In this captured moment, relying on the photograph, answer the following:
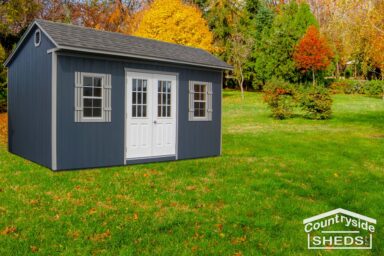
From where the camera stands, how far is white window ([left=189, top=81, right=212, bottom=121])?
1281 cm

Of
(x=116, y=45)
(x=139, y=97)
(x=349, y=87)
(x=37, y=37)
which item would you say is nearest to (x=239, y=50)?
(x=349, y=87)

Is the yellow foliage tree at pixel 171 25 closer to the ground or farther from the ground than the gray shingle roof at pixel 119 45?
farther from the ground

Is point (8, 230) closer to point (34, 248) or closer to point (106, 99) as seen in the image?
point (34, 248)

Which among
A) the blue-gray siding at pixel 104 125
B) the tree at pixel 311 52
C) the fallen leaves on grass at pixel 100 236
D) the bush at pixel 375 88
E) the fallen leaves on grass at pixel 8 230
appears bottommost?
the fallen leaves on grass at pixel 100 236

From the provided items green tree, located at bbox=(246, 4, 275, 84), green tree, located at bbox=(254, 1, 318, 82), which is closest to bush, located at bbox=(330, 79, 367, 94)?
green tree, located at bbox=(254, 1, 318, 82)

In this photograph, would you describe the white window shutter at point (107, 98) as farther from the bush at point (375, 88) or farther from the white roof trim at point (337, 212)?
the bush at point (375, 88)

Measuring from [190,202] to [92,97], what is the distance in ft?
15.4

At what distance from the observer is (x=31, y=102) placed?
1144 cm

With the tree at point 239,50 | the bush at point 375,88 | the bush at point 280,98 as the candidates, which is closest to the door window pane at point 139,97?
the bush at point 280,98

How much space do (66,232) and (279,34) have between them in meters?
37.9

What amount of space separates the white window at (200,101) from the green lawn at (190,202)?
1.56 m

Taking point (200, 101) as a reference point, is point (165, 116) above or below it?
below

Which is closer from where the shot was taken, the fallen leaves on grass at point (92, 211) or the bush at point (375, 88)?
the fallen leaves on grass at point (92, 211)

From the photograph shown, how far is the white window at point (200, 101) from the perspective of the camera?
1281 centimetres
